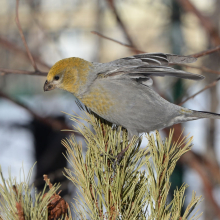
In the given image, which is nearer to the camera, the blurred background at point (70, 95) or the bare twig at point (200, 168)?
the bare twig at point (200, 168)

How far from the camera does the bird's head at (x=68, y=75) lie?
1.48 m

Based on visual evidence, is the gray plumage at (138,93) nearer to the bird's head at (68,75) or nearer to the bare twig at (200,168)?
the bird's head at (68,75)

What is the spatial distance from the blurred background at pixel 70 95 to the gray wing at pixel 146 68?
74cm

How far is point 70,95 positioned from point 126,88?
1540 millimetres

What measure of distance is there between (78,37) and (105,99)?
2.42 metres

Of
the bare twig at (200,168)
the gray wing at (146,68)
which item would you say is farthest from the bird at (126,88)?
the bare twig at (200,168)

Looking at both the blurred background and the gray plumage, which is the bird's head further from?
the blurred background

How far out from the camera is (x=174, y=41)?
273 cm

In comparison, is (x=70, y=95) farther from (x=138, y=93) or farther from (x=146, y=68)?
(x=146, y=68)

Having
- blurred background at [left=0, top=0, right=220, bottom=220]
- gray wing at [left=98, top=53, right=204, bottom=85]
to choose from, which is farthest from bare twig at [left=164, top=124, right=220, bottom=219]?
gray wing at [left=98, top=53, right=204, bottom=85]

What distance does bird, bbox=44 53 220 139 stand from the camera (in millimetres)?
1329

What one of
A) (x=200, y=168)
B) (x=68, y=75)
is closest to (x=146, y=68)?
(x=68, y=75)

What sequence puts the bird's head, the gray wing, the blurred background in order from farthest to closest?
the blurred background < the bird's head < the gray wing

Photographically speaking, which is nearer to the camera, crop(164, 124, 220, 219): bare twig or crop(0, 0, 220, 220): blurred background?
crop(164, 124, 220, 219): bare twig
